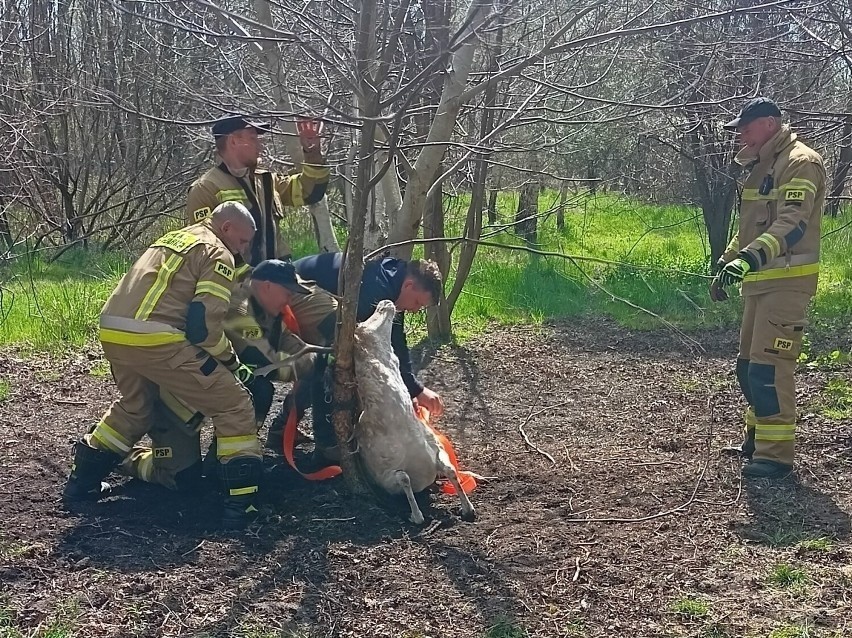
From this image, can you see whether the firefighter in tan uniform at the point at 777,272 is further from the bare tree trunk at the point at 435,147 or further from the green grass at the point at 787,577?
the bare tree trunk at the point at 435,147

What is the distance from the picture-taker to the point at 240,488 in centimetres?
432

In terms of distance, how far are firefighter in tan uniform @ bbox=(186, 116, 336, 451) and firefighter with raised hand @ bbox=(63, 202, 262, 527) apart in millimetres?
701

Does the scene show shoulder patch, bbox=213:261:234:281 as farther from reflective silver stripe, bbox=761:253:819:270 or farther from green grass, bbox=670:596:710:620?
reflective silver stripe, bbox=761:253:819:270

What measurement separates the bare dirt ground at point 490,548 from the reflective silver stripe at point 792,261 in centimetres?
119

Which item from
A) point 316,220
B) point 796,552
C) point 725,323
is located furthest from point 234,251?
point 725,323

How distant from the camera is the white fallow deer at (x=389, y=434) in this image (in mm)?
4465

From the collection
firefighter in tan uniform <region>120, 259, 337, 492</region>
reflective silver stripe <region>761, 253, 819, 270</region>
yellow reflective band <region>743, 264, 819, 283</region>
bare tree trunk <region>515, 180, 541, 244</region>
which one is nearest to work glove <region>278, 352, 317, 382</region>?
firefighter in tan uniform <region>120, 259, 337, 492</region>

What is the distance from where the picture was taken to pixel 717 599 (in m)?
3.58

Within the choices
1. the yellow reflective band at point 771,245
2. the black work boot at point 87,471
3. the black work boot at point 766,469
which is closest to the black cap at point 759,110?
the yellow reflective band at point 771,245

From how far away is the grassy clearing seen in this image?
8492mm

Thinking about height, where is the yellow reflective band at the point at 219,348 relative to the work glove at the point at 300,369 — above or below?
above

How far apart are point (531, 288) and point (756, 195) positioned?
204 inches

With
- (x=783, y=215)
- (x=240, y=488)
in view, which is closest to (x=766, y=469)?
(x=783, y=215)

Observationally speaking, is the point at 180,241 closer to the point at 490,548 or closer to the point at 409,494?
the point at 409,494
